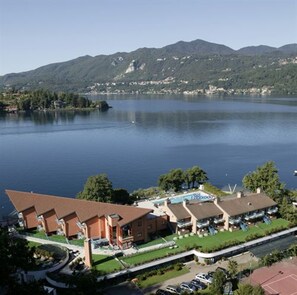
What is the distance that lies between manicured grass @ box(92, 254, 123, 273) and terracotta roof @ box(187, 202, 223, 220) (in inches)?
362

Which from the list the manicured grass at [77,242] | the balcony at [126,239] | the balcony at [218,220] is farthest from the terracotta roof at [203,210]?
the manicured grass at [77,242]

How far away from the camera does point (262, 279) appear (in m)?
27.6

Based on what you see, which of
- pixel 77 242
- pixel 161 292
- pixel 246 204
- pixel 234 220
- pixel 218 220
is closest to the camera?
pixel 161 292

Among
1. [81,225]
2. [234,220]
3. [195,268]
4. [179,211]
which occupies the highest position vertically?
[179,211]

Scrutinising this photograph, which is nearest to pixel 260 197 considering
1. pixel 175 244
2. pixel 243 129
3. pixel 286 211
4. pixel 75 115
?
pixel 286 211

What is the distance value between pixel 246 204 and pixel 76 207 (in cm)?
1707

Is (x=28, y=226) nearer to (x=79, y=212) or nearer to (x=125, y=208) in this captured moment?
(x=79, y=212)

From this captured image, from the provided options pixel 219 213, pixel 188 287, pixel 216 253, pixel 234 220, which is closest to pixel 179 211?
pixel 219 213

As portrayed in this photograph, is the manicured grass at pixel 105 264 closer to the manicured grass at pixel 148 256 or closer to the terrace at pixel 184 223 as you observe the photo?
the manicured grass at pixel 148 256

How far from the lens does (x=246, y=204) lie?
38.0 meters

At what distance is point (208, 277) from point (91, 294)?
31.8ft

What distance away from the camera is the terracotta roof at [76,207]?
108ft

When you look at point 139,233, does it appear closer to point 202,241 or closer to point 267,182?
point 202,241

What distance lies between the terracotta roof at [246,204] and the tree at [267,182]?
10.3ft
